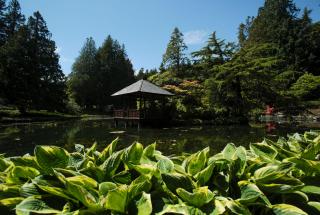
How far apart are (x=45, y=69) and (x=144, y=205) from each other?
129 ft

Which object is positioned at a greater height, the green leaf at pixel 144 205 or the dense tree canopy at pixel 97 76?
the dense tree canopy at pixel 97 76

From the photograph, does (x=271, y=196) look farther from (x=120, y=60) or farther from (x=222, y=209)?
(x=120, y=60)

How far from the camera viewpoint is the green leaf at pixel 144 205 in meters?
1.03

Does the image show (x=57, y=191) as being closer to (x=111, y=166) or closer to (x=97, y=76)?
(x=111, y=166)

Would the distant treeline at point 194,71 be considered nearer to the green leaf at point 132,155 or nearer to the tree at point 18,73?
the tree at point 18,73

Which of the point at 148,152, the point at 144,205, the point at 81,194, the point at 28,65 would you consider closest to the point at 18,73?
the point at 28,65

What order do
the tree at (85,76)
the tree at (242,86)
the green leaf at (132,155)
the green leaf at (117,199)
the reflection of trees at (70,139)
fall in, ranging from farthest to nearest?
1. the tree at (85,76)
2. the tree at (242,86)
3. the reflection of trees at (70,139)
4. the green leaf at (132,155)
5. the green leaf at (117,199)

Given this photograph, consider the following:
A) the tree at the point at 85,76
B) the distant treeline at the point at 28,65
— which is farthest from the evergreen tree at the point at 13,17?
the tree at the point at 85,76

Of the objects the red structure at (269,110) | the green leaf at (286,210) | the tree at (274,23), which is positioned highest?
the tree at (274,23)

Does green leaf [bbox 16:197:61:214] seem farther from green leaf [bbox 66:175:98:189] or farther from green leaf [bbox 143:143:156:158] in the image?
green leaf [bbox 143:143:156:158]

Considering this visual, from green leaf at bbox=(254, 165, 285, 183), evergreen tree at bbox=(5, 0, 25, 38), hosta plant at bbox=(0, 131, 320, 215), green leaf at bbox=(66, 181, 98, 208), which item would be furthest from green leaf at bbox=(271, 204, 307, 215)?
evergreen tree at bbox=(5, 0, 25, 38)

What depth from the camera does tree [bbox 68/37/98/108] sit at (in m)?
48.8

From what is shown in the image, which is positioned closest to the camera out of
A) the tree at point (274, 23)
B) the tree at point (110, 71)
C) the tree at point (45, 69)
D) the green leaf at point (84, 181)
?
the green leaf at point (84, 181)

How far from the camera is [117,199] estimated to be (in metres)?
1.04
